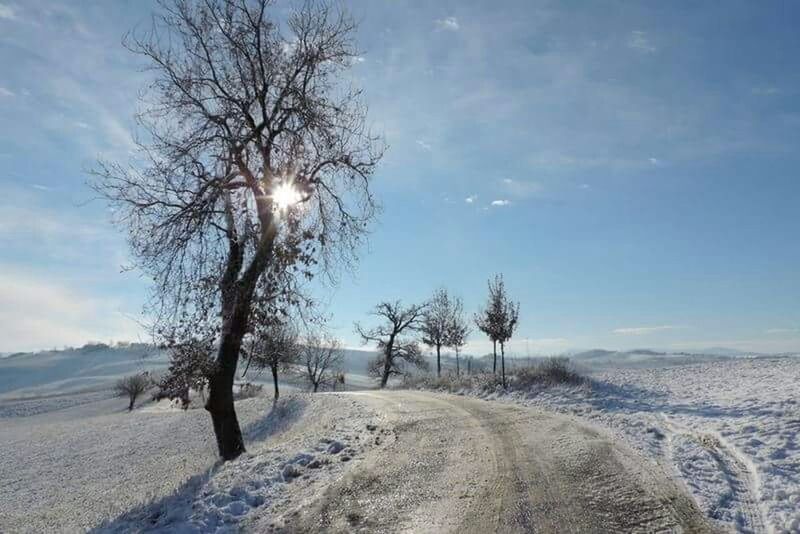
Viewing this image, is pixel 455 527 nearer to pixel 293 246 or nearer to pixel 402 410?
pixel 293 246

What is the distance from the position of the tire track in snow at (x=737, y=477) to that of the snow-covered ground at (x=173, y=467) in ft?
20.8

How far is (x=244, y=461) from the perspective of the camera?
461 inches

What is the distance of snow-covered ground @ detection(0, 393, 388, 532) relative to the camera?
883cm

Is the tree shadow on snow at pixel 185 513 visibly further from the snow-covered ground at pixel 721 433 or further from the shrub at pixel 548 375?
the shrub at pixel 548 375

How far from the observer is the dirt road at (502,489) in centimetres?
692

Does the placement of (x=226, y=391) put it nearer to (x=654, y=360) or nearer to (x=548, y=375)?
(x=548, y=375)

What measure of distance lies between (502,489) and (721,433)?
674 centimetres

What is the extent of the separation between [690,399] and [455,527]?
543 inches

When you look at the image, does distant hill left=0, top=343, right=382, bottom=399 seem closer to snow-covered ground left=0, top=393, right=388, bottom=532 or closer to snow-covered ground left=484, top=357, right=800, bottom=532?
snow-covered ground left=0, top=393, right=388, bottom=532

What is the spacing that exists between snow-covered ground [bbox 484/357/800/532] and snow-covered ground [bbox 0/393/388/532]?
6.22 metres

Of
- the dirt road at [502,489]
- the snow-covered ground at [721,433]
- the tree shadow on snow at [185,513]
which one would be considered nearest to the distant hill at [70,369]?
the snow-covered ground at [721,433]

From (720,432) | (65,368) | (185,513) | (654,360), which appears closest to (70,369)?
(65,368)

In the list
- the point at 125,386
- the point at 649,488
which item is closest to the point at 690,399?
the point at 649,488

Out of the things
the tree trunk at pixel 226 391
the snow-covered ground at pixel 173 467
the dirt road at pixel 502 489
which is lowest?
the snow-covered ground at pixel 173 467
